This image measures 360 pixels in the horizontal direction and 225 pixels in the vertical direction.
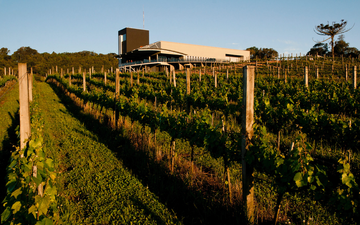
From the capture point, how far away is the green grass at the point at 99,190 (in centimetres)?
374

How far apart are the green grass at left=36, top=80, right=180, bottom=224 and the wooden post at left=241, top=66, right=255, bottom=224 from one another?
1159mm

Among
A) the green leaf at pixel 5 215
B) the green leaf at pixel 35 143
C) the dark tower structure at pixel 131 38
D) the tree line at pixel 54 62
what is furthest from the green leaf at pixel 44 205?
the dark tower structure at pixel 131 38

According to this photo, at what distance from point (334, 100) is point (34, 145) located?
31.9ft

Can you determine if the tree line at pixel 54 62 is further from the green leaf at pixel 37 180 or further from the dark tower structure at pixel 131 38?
the green leaf at pixel 37 180

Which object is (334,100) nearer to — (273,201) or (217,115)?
(217,115)

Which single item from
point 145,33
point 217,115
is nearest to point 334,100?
point 217,115

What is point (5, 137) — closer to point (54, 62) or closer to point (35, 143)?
point (35, 143)

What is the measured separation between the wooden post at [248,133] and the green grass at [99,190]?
1.16 metres

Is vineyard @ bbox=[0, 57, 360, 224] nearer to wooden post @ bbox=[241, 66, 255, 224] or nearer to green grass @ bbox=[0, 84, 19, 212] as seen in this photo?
wooden post @ bbox=[241, 66, 255, 224]

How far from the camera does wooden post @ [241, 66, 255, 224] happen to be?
132 inches

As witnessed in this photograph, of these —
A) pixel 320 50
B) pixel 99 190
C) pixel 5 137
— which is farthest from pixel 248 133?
pixel 320 50

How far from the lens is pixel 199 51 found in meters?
55.7

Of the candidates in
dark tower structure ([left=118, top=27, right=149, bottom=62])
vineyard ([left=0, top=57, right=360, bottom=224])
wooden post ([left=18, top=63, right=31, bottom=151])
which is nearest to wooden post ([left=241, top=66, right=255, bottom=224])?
vineyard ([left=0, top=57, right=360, bottom=224])

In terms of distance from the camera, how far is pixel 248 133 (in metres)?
3.45
